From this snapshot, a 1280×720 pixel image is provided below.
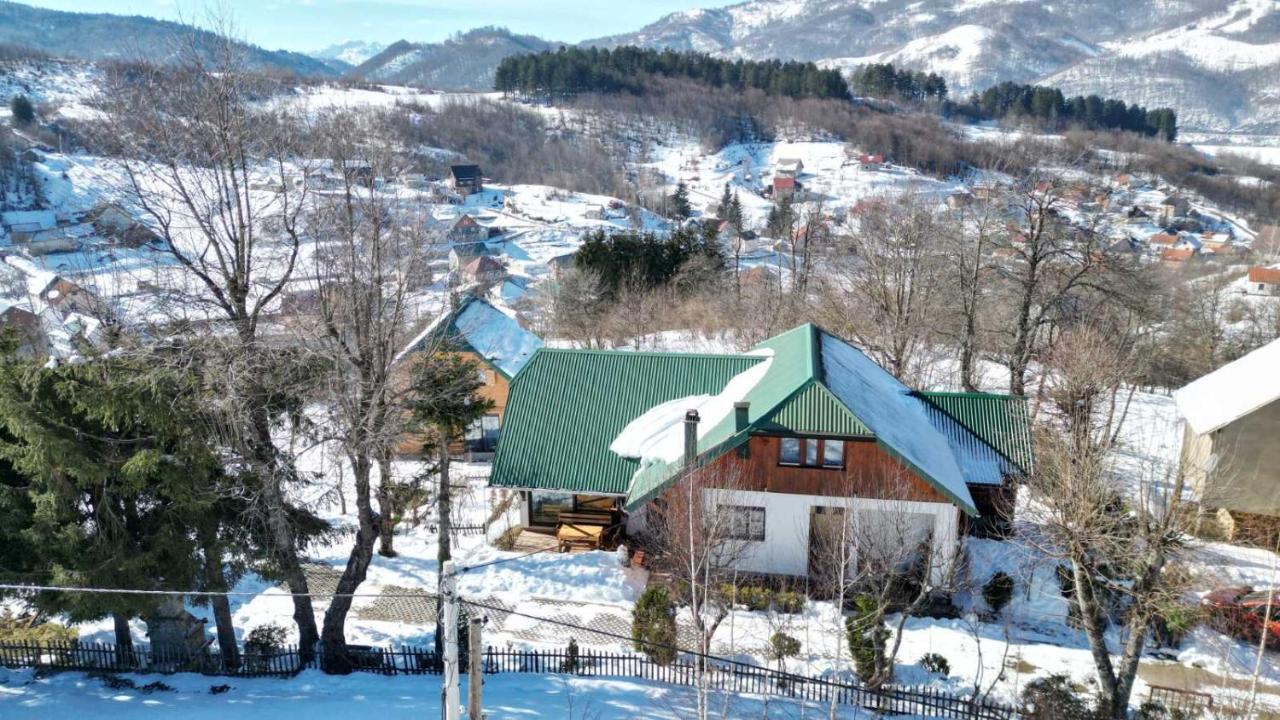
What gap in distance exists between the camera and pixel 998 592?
17.7 metres

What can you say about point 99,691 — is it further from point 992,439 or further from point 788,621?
point 992,439

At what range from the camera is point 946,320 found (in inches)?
1364

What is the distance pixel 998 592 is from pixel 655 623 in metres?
8.26

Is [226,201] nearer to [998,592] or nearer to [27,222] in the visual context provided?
[998,592]

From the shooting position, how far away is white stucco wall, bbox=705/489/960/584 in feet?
59.3

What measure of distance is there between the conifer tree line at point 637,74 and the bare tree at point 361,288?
173034mm

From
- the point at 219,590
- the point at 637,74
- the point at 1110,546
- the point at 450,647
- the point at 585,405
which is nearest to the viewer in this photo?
the point at 450,647

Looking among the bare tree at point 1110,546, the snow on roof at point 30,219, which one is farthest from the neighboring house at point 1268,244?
the snow on roof at point 30,219

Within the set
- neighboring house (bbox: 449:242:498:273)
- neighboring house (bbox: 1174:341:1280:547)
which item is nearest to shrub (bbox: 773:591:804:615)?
neighboring house (bbox: 1174:341:1280:547)

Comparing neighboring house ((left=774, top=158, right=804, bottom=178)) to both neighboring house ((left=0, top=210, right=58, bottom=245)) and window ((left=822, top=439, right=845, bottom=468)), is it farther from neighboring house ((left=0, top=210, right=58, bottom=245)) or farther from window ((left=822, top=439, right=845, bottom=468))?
window ((left=822, top=439, right=845, bottom=468))

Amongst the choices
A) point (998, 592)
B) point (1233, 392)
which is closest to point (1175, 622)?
point (998, 592)

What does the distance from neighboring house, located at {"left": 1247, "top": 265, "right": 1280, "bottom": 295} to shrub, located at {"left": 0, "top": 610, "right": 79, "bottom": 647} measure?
70544mm

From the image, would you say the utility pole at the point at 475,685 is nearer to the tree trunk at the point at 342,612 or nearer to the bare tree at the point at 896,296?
the tree trunk at the point at 342,612

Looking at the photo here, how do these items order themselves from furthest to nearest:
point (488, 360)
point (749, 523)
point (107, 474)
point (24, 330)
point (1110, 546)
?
point (488, 360), point (749, 523), point (24, 330), point (1110, 546), point (107, 474)
